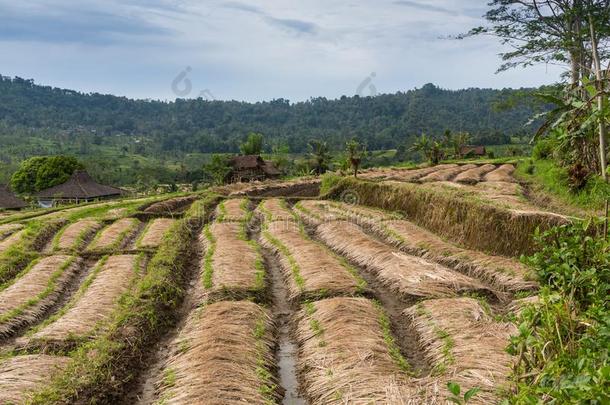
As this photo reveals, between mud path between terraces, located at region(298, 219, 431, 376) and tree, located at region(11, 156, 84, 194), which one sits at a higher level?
tree, located at region(11, 156, 84, 194)

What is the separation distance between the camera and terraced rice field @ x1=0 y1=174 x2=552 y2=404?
20.0 ft

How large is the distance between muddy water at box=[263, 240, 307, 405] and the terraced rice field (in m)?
0.03

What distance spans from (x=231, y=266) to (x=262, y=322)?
11.5ft

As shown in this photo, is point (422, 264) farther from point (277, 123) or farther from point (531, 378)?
point (277, 123)

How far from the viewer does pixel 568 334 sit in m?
4.73

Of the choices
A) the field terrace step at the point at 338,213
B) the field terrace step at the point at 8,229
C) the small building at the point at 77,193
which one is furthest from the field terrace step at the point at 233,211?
the small building at the point at 77,193

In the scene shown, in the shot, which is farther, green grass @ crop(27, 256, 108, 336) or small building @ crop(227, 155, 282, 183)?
small building @ crop(227, 155, 282, 183)

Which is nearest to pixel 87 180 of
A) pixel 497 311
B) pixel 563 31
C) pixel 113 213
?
pixel 113 213

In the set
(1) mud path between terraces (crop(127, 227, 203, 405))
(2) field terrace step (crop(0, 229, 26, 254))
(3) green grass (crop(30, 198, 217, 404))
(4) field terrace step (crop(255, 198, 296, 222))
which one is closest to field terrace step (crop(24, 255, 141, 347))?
(3) green grass (crop(30, 198, 217, 404))

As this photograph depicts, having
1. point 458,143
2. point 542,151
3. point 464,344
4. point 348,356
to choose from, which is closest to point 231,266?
point 348,356

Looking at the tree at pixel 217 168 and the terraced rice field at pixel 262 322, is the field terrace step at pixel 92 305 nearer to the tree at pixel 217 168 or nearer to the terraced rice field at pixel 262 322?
the terraced rice field at pixel 262 322

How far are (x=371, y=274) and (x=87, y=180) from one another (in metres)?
49.1

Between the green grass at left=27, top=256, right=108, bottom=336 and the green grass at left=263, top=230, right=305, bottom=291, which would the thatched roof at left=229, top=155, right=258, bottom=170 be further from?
the green grass at left=27, top=256, right=108, bottom=336

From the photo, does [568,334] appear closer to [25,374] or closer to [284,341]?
[284,341]
